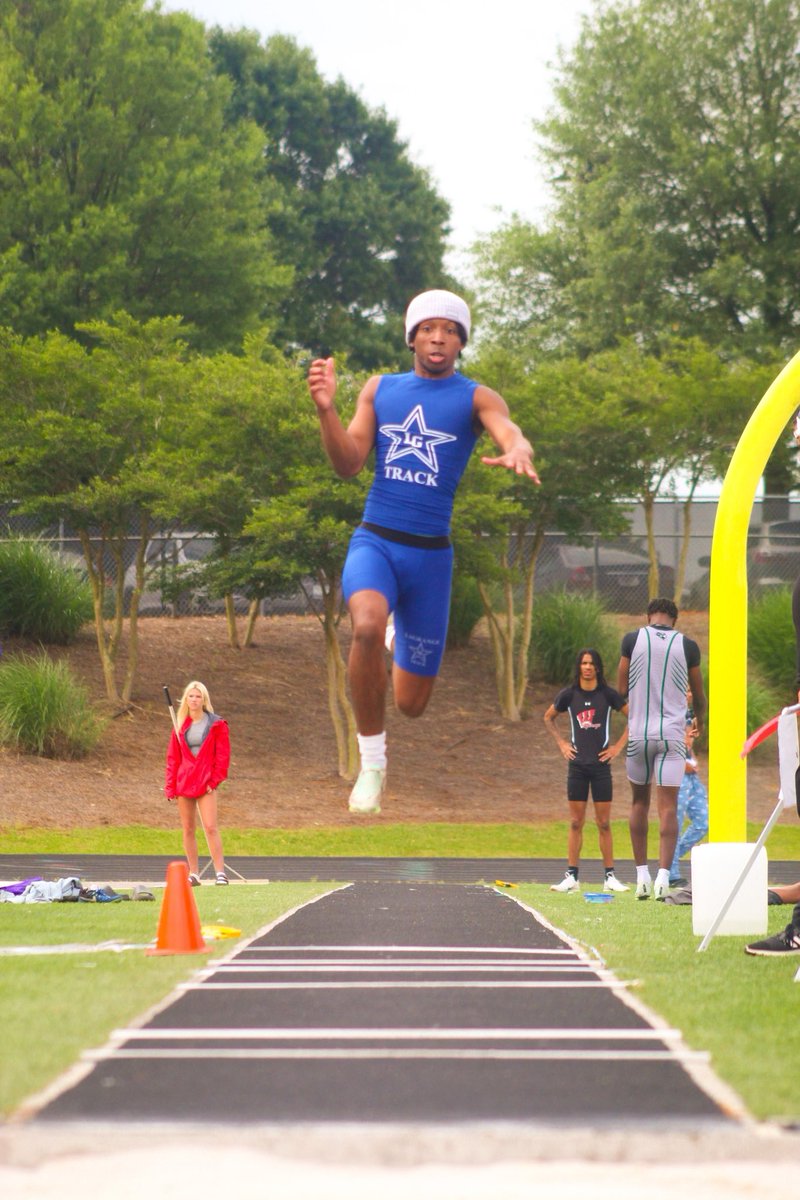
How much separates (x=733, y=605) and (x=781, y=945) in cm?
217

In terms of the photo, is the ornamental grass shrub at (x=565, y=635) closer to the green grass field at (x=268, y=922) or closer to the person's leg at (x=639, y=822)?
the green grass field at (x=268, y=922)

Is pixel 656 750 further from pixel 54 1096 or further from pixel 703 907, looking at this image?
pixel 54 1096

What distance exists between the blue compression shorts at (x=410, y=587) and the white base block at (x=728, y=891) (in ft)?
8.16

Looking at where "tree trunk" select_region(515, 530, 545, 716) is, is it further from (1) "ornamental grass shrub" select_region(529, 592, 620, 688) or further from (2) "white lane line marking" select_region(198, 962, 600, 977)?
(2) "white lane line marking" select_region(198, 962, 600, 977)

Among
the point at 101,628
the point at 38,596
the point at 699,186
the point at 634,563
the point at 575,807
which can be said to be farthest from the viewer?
the point at 699,186


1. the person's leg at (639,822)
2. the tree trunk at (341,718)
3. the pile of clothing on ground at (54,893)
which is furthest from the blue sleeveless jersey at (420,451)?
the tree trunk at (341,718)

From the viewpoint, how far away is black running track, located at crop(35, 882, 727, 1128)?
3984 mm

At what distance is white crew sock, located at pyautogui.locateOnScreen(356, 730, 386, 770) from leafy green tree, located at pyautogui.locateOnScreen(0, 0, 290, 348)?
2866 centimetres

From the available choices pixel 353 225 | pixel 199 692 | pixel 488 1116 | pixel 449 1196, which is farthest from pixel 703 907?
pixel 353 225

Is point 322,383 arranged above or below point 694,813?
above

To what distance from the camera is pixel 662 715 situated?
1132cm

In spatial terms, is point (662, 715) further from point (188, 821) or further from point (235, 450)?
point (235, 450)

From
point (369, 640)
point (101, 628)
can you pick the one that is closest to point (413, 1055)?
point (369, 640)

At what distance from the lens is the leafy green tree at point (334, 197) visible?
163 ft
